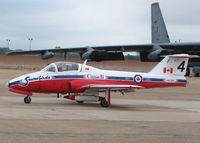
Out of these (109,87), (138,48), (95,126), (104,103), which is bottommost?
(95,126)

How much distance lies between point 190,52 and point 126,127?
36.4 m

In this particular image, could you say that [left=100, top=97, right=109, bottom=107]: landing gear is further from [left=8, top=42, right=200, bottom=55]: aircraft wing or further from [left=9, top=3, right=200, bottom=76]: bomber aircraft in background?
[left=8, top=42, right=200, bottom=55]: aircraft wing

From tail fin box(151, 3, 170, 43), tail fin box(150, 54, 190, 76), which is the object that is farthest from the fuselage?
tail fin box(151, 3, 170, 43)

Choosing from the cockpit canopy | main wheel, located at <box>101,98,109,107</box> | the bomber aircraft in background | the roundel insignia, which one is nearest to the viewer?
main wheel, located at <box>101,98,109,107</box>

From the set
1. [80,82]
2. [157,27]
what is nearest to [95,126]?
[80,82]

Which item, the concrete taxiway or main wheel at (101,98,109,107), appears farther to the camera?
main wheel at (101,98,109,107)

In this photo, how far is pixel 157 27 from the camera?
58469 mm

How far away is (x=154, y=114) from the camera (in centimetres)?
1659

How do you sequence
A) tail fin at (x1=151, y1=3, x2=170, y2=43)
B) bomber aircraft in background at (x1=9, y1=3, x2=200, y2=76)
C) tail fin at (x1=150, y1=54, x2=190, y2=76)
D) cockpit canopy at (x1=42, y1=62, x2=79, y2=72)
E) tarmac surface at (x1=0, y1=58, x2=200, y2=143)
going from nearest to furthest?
tarmac surface at (x1=0, y1=58, x2=200, y2=143), cockpit canopy at (x1=42, y1=62, x2=79, y2=72), tail fin at (x1=150, y1=54, x2=190, y2=76), bomber aircraft in background at (x1=9, y1=3, x2=200, y2=76), tail fin at (x1=151, y1=3, x2=170, y2=43)

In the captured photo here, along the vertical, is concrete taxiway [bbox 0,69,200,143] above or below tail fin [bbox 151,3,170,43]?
below

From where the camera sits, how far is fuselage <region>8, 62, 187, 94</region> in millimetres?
19656

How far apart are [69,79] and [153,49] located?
30.6m

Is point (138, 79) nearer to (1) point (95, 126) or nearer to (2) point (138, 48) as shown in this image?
(1) point (95, 126)

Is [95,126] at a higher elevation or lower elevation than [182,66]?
lower
